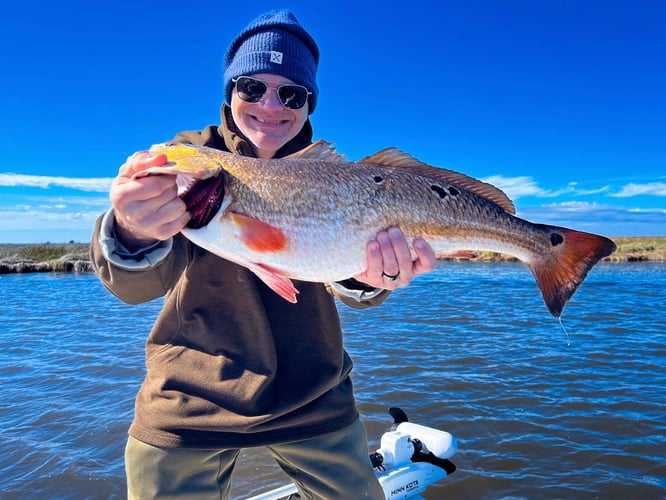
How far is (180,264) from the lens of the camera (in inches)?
117

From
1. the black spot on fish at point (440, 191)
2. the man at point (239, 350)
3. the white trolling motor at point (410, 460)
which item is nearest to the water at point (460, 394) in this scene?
the white trolling motor at point (410, 460)

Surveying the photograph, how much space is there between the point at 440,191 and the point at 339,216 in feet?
2.28

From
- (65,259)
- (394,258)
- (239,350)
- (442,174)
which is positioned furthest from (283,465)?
(65,259)

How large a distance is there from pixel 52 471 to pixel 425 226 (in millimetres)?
5792

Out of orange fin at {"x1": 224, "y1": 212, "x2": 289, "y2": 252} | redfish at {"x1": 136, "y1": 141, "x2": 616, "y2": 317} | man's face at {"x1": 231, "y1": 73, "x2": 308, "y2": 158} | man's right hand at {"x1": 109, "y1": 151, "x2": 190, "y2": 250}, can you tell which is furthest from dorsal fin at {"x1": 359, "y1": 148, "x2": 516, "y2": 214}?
man's right hand at {"x1": 109, "y1": 151, "x2": 190, "y2": 250}

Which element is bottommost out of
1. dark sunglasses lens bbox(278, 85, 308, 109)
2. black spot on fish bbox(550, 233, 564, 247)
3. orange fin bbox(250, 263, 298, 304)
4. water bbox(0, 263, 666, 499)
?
water bbox(0, 263, 666, 499)

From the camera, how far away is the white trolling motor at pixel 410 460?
4.68 meters

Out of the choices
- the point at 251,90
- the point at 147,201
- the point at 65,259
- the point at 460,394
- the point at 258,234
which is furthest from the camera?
the point at 65,259

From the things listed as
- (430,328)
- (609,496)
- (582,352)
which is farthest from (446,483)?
(430,328)

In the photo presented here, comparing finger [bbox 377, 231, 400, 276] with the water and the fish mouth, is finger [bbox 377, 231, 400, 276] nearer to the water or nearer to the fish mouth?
the fish mouth

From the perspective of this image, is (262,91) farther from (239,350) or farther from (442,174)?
(239,350)

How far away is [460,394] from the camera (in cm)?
829

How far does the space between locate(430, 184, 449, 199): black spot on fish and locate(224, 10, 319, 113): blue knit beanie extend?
1.26 m

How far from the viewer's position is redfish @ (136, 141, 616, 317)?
2.67 metres
